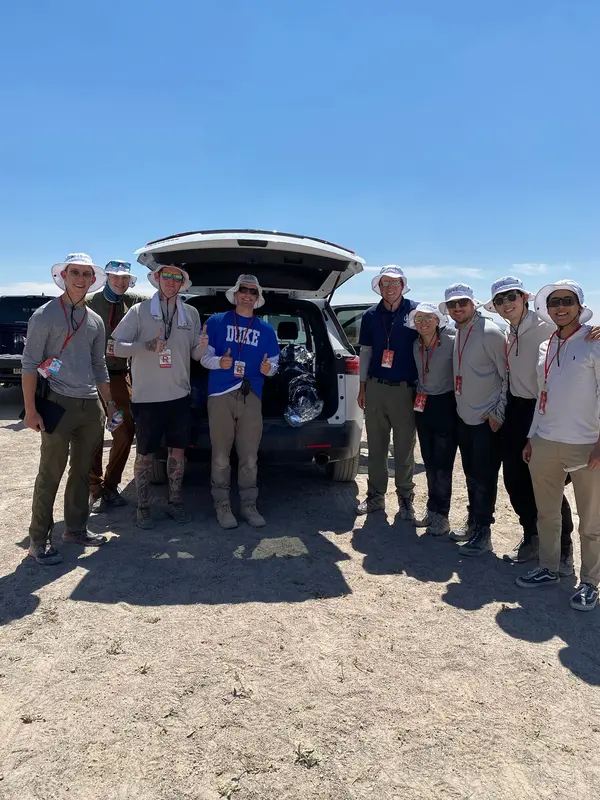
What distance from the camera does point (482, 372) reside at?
150 inches

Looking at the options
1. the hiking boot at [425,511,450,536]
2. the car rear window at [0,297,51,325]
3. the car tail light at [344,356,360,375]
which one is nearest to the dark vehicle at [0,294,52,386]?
the car rear window at [0,297,51,325]

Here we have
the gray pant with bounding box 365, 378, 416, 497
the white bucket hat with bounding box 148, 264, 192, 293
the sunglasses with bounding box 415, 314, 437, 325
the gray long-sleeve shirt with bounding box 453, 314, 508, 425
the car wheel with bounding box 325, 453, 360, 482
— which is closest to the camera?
the gray long-sleeve shirt with bounding box 453, 314, 508, 425

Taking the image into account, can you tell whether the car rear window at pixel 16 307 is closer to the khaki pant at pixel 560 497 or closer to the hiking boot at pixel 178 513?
the hiking boot at pixel 178 513

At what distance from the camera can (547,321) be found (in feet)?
10.8

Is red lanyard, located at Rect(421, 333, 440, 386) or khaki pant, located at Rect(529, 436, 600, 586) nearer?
khaki pant, located at Rect(529, 436, 600, 586)

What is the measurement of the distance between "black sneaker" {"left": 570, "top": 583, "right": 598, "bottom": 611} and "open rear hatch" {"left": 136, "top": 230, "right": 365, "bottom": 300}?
106 inches

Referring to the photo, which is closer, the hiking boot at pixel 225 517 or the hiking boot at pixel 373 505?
the hiking boot at pixel 225 517

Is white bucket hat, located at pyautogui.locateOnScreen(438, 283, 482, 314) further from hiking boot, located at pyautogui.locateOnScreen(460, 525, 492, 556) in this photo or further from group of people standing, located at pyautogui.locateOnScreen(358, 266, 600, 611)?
hiking boot, located at pyautogui.locateOnScreen(460, 525, 492, 556)

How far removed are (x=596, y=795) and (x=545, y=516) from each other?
1.76m

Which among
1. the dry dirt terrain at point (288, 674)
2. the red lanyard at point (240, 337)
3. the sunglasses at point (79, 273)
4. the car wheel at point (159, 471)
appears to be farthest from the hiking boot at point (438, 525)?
the sunglasses at point (79, 273)

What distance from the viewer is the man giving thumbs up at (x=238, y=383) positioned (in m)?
4.08

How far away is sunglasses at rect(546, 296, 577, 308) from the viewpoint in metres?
3.10

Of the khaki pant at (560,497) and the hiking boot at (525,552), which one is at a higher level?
the khaki pant at (560,497)

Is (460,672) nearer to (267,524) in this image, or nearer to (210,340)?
(267,524)
